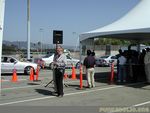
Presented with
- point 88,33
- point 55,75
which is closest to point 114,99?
point 55,75

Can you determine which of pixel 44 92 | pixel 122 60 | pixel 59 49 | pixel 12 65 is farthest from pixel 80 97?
pixel 12 65

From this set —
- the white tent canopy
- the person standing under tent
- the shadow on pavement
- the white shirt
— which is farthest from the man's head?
the white shirt

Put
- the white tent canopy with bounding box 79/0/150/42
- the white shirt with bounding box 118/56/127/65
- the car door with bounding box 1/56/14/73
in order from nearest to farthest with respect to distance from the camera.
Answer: the white tent canopy with bounding box 79/0/150/42 < the white shirt with bounding box 118/56/127/65 < the car door with bounding box 1/56/14/73

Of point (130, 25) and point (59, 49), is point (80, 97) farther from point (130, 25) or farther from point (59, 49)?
point (130, 25)

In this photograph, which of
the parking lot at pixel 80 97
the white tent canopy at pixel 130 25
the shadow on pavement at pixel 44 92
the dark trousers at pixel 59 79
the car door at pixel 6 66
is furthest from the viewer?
the car door at pixel 6 66

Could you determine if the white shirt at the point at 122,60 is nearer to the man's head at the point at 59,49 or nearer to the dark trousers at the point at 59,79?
the man's head at the point at 59,49

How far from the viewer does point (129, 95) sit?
499 inches

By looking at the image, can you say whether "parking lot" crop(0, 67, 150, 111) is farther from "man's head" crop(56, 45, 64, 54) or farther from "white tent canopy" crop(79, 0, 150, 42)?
"white tent canopy" crop(79, 0, 150, 42)

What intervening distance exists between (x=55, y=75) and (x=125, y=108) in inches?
129

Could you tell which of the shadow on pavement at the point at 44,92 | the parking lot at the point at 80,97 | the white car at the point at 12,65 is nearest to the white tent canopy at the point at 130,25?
the parking lot at the point at 80,97

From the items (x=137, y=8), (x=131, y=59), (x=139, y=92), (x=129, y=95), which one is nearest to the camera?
(x=129, y=95)

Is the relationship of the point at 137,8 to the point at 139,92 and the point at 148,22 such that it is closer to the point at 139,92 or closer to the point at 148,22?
the point at 148,22

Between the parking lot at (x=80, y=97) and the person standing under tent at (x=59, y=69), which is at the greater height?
the person standing under tent at (x=59, y=69)

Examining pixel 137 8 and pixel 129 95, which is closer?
pixel 129 95
